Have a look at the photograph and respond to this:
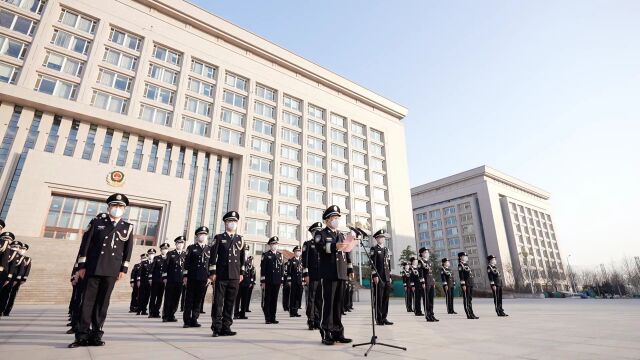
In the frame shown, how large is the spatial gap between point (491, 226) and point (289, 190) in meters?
63.1

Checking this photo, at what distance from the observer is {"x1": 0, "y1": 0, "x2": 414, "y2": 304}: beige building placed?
31.0 m

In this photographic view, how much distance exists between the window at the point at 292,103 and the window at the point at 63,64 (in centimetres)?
2702

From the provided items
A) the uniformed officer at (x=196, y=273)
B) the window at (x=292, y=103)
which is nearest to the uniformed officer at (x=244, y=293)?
the uniformed officer at (x=196, y=273)

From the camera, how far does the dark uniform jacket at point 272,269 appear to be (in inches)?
444

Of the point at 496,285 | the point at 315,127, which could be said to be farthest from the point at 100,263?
the point at 315,127

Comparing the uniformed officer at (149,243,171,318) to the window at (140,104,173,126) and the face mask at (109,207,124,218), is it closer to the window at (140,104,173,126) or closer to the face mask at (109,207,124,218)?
the face mask at (109,207,124,218)

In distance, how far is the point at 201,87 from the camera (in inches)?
1751

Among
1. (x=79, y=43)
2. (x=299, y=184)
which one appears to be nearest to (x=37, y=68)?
(x=79, y=43)

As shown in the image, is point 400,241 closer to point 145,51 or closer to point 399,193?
point 399,193

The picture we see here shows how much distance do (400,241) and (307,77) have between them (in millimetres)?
34650

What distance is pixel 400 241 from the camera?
5794 cm

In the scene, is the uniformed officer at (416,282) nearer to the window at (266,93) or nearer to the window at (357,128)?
the window at (266,93)

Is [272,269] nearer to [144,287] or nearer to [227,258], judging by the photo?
[227,258]

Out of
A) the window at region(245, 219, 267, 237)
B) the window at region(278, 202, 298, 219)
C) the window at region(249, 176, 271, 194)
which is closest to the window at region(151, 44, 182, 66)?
the window at region(249, 176, 271, 194)
